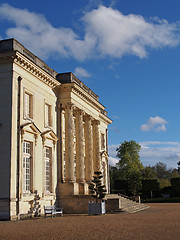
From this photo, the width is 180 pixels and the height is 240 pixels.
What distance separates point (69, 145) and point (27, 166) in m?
4.93

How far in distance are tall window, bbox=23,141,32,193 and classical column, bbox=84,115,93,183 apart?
8867 millimetres

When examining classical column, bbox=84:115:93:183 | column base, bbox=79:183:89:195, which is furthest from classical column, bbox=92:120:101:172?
column base, bbox=79:183:89:195

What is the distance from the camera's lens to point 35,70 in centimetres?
2025

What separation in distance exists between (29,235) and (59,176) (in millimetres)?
12894

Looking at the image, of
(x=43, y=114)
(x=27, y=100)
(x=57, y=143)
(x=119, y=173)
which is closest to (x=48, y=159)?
(x=57, y=143)

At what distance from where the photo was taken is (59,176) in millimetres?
22922

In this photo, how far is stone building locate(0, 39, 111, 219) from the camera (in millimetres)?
17184

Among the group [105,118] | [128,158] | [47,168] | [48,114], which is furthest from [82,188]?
[128,158]

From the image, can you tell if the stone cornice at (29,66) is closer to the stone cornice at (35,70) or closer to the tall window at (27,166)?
the stone cornice at (35,70)

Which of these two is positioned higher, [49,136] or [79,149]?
[49,136]

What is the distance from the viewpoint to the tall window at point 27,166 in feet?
61.2

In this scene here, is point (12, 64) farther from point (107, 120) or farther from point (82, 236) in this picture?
point (107, 120)

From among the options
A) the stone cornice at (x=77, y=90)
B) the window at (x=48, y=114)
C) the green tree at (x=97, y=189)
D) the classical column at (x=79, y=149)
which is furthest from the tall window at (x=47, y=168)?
the stone cornice at (x=77, y=90)

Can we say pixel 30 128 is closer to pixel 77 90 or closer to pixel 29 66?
pixel 29 66
